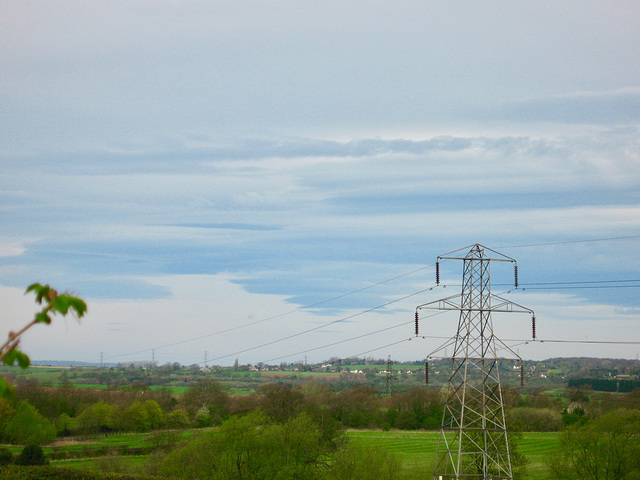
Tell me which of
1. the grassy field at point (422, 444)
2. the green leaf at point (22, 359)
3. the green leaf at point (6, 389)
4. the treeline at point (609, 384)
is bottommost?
the grassy field at point (422, 444)

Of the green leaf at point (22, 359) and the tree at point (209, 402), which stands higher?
the green leaf at point (22, 359)

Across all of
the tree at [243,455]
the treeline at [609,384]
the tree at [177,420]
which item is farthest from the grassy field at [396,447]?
the treeline at [609,384]

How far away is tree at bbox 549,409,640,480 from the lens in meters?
45.2

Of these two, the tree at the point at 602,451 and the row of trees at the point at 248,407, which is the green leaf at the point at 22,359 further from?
the row of trees at the point at 248,407

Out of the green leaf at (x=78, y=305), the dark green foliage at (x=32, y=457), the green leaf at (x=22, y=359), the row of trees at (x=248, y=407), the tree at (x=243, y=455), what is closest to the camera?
the green leaf at (x=78, y=305)

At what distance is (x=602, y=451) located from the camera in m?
46.1

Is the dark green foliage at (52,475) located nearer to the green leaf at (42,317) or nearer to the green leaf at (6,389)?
the green leaf at (6,389)

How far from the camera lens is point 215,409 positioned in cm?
9919

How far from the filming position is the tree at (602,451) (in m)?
45.2

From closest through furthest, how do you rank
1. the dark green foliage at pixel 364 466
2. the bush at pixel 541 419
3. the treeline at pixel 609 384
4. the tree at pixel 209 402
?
the dark green foliage at pixel 364 466
the tree at pixel 209 402
the bush at pixel 541 419
the treeline at pixel 609 384

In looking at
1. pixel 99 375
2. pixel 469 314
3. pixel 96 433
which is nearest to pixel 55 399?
pixel 96 433

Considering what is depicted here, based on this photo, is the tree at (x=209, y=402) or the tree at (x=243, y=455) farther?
the tree at (x=209, y=402)

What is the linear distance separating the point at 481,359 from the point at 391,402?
84.2 metres

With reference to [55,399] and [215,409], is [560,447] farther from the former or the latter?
[55,399]
